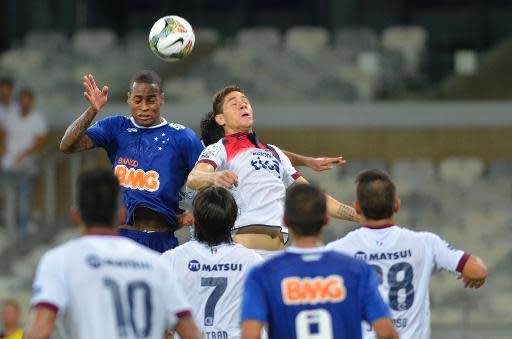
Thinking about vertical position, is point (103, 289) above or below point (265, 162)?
below

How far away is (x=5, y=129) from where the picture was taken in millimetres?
16922

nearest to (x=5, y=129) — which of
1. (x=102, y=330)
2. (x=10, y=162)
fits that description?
(x=10, y=162)

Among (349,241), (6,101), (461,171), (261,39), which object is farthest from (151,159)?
(261,39)

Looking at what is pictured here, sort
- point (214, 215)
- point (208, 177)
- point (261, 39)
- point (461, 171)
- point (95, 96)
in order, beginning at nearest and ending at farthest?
point (214, 215) < point (208, 177) < point (95, 96) < point (461, 171) < point (261, 39)

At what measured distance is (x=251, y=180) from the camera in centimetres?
898

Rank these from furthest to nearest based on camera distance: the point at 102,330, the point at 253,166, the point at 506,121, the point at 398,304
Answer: the point at 506,121 < the point at 253,166 < the point at 398,304 < the point at 102,330

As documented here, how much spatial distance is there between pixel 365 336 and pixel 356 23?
14.4 metres

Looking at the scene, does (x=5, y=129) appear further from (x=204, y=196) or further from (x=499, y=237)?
(x=204, y=196)

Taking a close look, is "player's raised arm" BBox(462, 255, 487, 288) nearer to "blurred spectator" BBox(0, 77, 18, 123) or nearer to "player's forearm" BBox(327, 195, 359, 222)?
"player's forearm" BBox(327, 195, 359, 222)

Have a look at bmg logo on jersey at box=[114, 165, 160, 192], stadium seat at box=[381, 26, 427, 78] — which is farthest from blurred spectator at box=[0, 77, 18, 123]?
bmg logo on jersey at box=[114, 165, 160, 192]

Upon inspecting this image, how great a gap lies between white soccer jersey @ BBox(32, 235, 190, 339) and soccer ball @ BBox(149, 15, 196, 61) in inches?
153

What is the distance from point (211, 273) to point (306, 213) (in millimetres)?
1677

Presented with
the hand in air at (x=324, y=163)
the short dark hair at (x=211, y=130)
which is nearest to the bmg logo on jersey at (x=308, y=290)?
the hand in air at (x=324, y=163)

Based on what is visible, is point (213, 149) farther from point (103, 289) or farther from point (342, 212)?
point (103, 289)
